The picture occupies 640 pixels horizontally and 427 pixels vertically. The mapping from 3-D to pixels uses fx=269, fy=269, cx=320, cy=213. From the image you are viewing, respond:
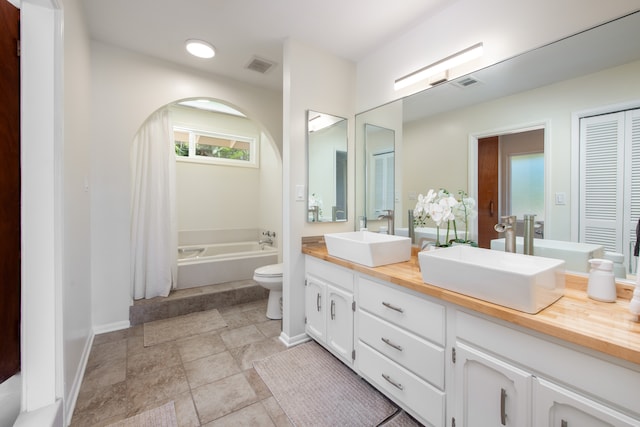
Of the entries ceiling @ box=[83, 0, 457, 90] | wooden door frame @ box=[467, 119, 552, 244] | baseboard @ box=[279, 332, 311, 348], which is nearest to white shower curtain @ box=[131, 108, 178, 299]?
ceiling @ box=[83, 0, 457, 90]

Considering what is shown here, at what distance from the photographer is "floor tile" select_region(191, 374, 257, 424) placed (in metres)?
1.50

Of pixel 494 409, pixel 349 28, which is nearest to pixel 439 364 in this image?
pixel 494 409

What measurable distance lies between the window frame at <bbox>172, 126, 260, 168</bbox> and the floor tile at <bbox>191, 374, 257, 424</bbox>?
10.7 ft

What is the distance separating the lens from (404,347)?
1.40 metres

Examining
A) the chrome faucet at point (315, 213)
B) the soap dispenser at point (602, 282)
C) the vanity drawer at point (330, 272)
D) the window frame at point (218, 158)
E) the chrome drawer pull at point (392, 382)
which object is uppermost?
the window frame at point (218, 158)

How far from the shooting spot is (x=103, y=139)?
2330 mm

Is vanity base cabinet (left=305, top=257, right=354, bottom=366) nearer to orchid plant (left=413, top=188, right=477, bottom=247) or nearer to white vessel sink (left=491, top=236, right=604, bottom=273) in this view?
orchid plant (left=413, top=188, right=477, bottom=247)

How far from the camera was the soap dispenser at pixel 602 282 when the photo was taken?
109 cm

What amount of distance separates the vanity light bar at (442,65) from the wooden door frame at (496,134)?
0.46 metres

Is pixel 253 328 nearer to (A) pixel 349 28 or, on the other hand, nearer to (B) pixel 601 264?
(B) pixel 601 264

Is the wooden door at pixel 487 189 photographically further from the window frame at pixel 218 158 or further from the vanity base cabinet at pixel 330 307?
the window frame at pixel 218 158

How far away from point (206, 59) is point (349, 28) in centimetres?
138

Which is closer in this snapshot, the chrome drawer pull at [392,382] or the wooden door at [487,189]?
the chrome drawer pull at [392,382]

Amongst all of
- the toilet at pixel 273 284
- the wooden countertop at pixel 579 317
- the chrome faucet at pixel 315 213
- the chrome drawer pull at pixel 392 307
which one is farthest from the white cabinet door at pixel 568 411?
the toilet at pixel 273 284
